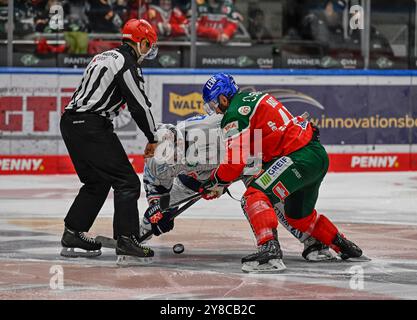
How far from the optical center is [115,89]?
7633 millimetres

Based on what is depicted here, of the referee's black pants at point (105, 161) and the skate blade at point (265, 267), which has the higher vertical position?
the referee's black pants at point (105, 161)

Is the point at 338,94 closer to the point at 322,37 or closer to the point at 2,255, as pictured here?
the point at 322,37

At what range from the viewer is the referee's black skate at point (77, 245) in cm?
795

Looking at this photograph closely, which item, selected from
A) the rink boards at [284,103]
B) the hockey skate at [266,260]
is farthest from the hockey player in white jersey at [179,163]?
the rink boards at [284,103]

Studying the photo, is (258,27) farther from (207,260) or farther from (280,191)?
(280,191)

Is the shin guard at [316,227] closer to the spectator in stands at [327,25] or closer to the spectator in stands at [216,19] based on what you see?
the spectator in stands at [216,19]

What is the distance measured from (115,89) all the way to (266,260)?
61.6 inches

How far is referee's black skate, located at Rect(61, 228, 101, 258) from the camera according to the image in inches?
313

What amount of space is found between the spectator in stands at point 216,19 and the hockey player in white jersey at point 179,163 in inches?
206

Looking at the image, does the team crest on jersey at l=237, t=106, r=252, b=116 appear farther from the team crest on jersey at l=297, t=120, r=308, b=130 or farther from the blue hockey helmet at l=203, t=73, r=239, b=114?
the team crest on jersey at l=297, t=120, r=308, b=130

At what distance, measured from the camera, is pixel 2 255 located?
7988 millimetres
